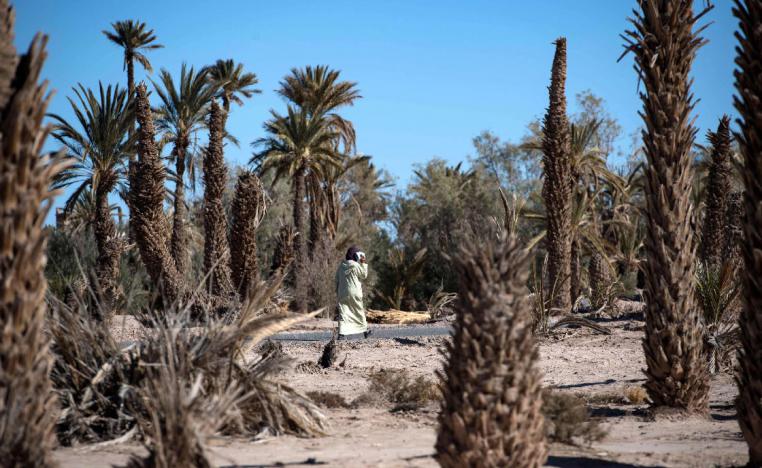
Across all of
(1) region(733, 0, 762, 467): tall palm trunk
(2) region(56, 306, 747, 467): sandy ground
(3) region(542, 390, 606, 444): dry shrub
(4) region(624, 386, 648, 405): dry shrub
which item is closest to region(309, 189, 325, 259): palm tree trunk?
(2) region(56, 306, 747, 467): sandy ground

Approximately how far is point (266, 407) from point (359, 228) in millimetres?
31566

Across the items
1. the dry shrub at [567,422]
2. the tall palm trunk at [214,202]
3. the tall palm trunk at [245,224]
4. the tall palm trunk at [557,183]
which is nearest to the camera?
the dry shrub at [567,422]

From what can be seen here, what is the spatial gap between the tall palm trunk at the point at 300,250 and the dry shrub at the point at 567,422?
59.6ft

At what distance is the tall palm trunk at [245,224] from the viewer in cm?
1873

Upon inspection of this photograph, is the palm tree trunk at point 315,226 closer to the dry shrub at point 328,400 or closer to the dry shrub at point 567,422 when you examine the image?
the dry shrub at point 328,400

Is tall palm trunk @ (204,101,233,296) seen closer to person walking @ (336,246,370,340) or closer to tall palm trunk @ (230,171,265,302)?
tall palm trunk @ (230,171,265,302)

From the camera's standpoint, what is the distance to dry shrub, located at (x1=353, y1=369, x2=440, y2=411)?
314 inches

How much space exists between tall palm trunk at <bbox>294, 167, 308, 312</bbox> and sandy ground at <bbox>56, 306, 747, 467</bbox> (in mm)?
13981

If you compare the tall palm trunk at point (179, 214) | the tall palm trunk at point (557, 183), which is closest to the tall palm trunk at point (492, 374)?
the tall palm trunk at point (557, 183)

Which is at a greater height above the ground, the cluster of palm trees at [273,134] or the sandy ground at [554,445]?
the cluster of palm trees at [273,134]

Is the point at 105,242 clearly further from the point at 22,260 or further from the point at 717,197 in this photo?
the point at 22,260

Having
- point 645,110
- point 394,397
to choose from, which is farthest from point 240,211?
point 645,110

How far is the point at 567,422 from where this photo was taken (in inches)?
247

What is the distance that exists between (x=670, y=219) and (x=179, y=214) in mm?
22451
